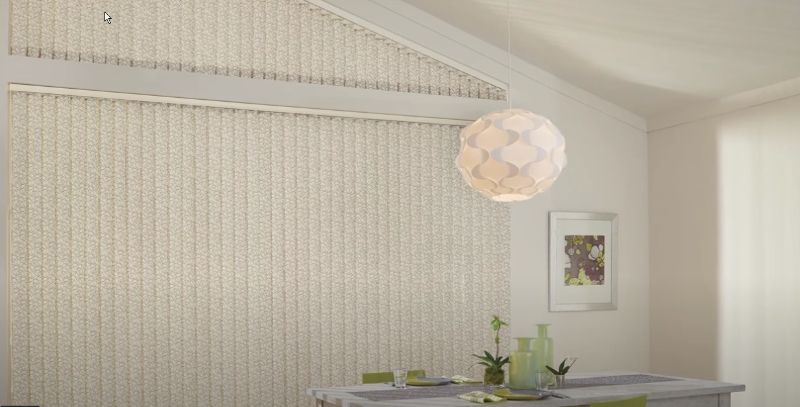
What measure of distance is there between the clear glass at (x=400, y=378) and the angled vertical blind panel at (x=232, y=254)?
134 centimetres

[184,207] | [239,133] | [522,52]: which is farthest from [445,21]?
[184,207]

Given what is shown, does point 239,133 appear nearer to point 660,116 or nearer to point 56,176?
point 56,176

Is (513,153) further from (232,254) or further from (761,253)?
(761,253)

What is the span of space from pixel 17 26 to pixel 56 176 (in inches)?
34.7

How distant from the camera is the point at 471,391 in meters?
4.58

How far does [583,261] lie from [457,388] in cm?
229

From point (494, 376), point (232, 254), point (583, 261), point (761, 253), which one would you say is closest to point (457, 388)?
point (494, 376)

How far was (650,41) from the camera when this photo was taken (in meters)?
5.61

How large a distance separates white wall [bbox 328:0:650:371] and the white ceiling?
0.12 m

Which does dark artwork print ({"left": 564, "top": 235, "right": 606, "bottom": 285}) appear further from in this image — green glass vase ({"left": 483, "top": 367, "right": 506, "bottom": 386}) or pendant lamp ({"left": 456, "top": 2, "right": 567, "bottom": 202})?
pendant lamp ({"left": 456, "top": 2, "right": 567, "bottom": 202})

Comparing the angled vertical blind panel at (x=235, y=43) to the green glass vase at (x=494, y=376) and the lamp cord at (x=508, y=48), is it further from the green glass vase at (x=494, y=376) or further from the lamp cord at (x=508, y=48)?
the green glass vase at (x=494, y=376)

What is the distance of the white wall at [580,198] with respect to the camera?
647 cm

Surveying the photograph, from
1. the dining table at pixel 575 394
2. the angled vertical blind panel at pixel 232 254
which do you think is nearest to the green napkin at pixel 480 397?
the dining table at pixel 575 394

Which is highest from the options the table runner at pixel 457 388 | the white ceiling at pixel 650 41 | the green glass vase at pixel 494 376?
the white ceiling at pixel 650 41
